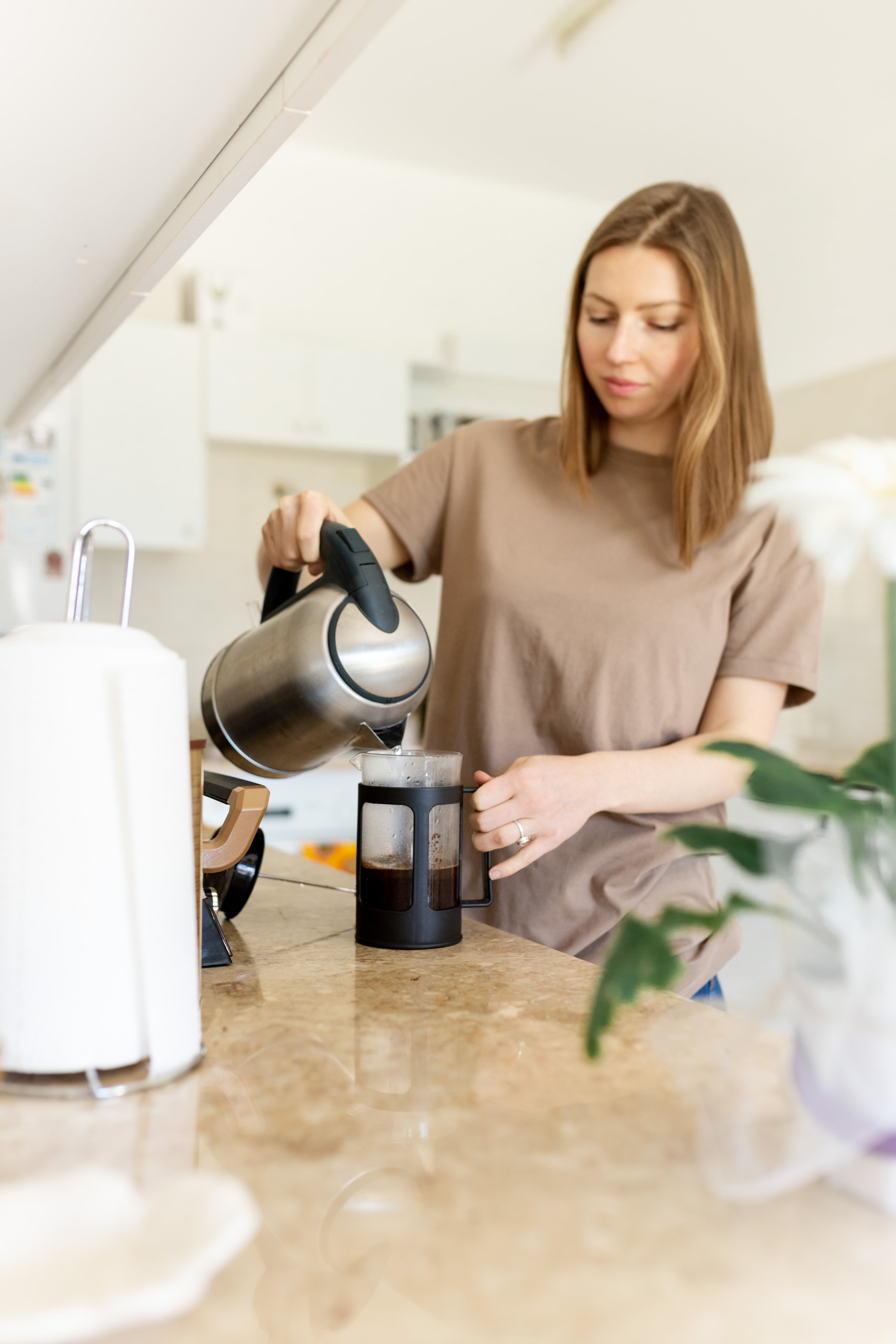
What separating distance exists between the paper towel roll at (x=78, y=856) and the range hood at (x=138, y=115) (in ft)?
1.15

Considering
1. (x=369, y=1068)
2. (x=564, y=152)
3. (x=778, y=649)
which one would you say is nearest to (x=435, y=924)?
(x=369, y=1068)

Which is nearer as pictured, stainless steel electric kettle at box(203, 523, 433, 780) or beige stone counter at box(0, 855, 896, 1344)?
beige stone counter at box(0, 855, 896, 1344)

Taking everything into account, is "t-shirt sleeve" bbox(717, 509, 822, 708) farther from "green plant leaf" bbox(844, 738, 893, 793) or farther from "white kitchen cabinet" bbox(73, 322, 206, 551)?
"white kitchen cabinet" bbox(73, 322, 206, 551)

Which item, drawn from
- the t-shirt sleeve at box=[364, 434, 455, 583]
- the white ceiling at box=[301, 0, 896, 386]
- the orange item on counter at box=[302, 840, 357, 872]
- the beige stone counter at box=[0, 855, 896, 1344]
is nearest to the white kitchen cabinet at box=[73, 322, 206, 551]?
the white ceiling at box=[301, 0, 896, 386]

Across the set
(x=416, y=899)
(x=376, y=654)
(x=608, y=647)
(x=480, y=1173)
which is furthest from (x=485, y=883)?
(x=480, y=1173)

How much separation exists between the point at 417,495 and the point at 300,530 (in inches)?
15.4

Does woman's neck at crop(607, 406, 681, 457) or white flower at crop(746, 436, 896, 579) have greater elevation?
woman's neck at crop(607, 406, 681, 457)

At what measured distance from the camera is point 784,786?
0.53m

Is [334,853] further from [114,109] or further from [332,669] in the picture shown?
[114,109]

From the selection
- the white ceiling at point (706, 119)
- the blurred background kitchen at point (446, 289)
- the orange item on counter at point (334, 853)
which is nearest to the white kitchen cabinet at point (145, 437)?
the blurred background kitchen at point (446, 289)

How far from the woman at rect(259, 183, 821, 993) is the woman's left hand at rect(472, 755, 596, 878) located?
171mm

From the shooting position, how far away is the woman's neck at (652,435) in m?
1.35

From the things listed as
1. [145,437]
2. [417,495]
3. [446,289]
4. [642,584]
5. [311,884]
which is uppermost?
[446,289]

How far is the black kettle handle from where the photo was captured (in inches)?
37.9
